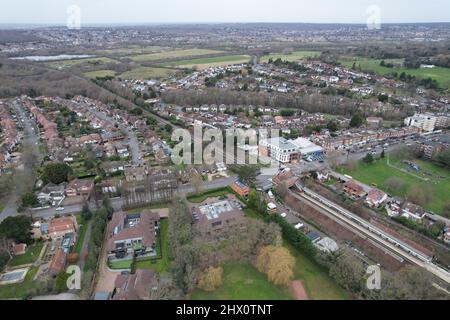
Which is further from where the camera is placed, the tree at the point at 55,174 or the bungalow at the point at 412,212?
the tree at the point at 55,174

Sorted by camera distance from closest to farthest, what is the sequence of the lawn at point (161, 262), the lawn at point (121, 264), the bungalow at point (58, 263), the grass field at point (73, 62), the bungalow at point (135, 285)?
the bungalow at point (135, 285)
the bungalow at point (58, 263)
the lawn at point (161, 262)
the lawn at point (121, 264)
the grass field at point (73, 62)

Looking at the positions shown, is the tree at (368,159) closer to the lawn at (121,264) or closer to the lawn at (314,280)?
the lawn at (314,280)

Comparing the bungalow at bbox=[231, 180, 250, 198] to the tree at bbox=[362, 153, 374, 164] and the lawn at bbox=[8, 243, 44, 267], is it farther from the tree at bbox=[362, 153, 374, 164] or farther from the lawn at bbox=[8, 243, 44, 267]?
the lawn at bbox=[8, 243, 44, 267]

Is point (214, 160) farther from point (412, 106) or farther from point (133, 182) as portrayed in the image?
point (412, 106)

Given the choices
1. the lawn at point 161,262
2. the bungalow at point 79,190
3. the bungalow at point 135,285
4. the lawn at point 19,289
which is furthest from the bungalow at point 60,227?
the bungalow at point 135,285

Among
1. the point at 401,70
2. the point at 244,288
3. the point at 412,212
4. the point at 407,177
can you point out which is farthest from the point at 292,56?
the point at 244,288

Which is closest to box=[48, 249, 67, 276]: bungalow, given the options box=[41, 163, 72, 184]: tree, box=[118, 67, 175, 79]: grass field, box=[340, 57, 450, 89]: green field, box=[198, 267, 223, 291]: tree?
box=[198, 267, 223, 291]: tree
